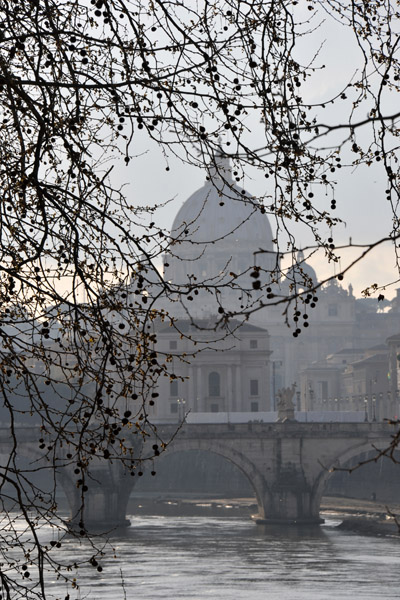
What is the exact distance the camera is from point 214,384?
112m

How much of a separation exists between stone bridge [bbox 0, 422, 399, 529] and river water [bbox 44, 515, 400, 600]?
156 inches

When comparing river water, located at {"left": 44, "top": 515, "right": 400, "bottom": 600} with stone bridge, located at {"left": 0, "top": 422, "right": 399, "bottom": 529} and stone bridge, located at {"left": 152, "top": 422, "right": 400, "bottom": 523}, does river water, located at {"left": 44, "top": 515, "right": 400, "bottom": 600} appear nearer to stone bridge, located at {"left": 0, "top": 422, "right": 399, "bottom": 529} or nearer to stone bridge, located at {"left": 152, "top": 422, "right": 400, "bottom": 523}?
stone bridge, located at {"left": 0, "top": 422, "right": 399, "bottom": 529}

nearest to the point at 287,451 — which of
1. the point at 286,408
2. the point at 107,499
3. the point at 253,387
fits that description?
the point at 286,408

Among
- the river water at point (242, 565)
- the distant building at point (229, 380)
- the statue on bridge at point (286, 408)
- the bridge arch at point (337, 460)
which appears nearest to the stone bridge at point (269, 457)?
the bridge arch at point (337, 460)

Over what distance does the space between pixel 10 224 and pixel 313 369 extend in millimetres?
153520

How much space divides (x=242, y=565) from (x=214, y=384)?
204ft

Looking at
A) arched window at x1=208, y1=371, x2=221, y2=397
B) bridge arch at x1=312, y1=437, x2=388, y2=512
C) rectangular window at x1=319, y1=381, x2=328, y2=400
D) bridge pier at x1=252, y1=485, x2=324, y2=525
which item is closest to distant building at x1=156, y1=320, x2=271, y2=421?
arched window at x1=208, y1=371, x2=221, y2=397

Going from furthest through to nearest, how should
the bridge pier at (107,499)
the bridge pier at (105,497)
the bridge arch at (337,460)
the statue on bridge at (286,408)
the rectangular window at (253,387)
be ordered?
the rectangular window at (253,387) → the statue on bridge at (286,408) → the bridge arch at (337,460) → the bridge pier at (107,499) → the bridge pier at (105,497)

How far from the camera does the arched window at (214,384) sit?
11228 centimetres

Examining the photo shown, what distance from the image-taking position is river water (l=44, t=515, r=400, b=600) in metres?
42.3

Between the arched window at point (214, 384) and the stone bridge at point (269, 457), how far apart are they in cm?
3585

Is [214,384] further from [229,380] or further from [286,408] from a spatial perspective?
[286,408]

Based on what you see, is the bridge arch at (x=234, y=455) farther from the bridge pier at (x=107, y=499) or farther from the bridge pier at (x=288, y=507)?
the bridge pier at (x=107, y=499)

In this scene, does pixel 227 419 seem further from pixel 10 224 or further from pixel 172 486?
pixel 10 224
